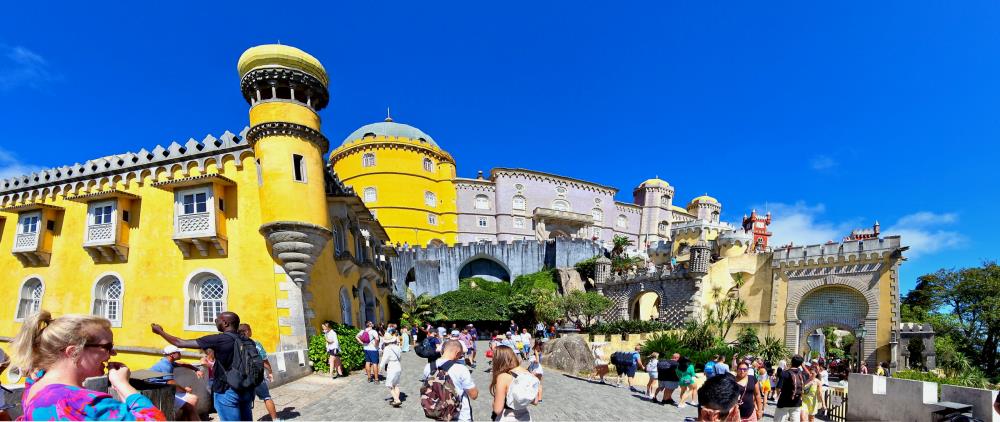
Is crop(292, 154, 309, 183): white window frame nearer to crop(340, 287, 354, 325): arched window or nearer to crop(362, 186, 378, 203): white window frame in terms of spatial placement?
crop(340, 287, 354, 325): arched window

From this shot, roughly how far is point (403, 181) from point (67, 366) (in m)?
42.2

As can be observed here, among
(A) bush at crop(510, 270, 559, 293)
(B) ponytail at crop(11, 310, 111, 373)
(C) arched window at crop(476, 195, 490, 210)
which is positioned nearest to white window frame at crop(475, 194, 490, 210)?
(C) arched window at crop(476, 195, 490, 210)

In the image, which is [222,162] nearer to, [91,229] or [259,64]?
[259,64]

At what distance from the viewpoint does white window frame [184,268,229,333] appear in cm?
Answer: 1174

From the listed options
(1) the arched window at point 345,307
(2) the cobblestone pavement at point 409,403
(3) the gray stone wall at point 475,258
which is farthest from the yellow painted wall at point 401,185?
(2) the cobblestone pavement at point 409,403

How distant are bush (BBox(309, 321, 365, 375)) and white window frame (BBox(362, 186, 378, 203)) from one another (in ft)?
106

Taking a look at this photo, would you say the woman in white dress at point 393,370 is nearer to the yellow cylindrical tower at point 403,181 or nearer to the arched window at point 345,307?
the arched window at point 345,307

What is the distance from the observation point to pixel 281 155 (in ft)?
40.0

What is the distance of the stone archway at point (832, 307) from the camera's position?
74.9 feet

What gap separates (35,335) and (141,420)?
0.75 metres

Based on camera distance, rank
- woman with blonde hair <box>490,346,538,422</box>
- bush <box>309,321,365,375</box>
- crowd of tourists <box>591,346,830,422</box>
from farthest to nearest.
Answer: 1. bush <box>309,321,365,375</box>
2. crowd of tourists <box>591,346,830,422</box>
3. woman with blonde hair <box>490,346,538,422</box>

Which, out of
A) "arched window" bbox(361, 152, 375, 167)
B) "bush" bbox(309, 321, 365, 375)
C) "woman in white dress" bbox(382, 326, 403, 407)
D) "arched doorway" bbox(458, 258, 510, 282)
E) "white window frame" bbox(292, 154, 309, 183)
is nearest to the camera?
"woman in white dress" bbox(382, 326, 403, 407)

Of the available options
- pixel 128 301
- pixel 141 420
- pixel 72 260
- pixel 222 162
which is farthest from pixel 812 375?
pixel 72 260

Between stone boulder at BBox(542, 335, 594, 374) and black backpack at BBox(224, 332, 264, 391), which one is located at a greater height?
black backpack at BBox(224, 332, 264, 391)
